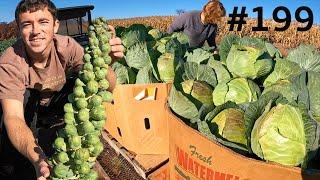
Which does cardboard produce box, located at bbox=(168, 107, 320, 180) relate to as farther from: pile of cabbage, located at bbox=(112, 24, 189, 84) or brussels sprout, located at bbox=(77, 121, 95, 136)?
brussels sprout, located at bbox=(77, 121, 95, 136)

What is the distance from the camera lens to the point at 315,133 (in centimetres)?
240

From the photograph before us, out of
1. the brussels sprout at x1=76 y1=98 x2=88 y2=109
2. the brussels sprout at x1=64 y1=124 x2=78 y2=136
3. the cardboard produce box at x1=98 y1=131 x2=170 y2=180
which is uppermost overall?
the brussels sprout at x1=76 y1=98 x2=88 y2=109

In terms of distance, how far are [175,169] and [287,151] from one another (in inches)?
32.5

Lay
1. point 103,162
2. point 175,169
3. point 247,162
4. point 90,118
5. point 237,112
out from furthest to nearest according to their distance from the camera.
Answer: point 103,162, point 175,169, point 237,112, point 247,162, point 90,118

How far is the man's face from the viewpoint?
283 centimetres

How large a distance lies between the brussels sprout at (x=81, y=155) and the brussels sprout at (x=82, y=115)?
3.8 inches

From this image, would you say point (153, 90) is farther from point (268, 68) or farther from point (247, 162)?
point (247, 162)

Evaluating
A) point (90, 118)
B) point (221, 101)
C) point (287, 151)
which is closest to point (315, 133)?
point (287, 151)

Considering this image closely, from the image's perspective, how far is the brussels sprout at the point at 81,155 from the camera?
136cm

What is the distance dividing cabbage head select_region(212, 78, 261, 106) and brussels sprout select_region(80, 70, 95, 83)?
1.67 metres

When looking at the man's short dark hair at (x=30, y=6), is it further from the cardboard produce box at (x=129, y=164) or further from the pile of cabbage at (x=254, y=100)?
the cardboard produce box at (x=129, y=164)

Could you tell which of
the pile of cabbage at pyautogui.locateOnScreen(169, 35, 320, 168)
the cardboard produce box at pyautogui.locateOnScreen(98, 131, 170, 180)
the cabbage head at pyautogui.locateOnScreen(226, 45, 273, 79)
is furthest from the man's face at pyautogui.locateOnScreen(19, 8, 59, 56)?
the cabbage head at pyautogui.locateOnScreen(226, 45, 273, 79)

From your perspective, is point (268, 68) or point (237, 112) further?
point (268, 68)

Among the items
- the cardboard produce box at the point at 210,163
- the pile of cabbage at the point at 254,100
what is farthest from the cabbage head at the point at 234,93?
the cardboard produce box at the point at 210,163
